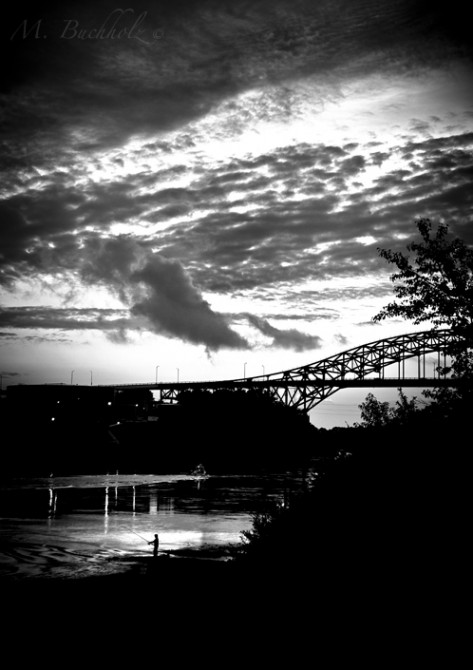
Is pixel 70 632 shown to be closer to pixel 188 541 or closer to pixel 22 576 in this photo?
pixel 22 576

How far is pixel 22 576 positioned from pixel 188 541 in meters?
8.18

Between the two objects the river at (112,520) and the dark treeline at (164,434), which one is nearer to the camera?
the river at (112,520)

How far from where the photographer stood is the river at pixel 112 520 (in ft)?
63.7

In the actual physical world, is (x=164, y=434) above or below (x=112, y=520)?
above

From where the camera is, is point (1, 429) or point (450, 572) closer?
point (450, 572)

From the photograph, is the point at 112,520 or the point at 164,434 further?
the point at 164,434

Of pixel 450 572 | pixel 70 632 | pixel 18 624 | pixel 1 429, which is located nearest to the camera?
pixel 450 572

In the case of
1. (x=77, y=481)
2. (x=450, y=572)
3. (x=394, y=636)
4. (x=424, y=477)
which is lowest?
(x=77, y=481)

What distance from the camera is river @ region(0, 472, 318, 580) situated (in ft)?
63.7

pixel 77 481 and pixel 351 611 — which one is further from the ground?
pixel 351 611

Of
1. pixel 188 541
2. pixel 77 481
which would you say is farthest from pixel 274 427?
pixel 188 541

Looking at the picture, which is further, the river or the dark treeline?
the dark treeline

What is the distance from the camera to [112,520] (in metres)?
30.3

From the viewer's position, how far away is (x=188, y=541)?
23.8m
